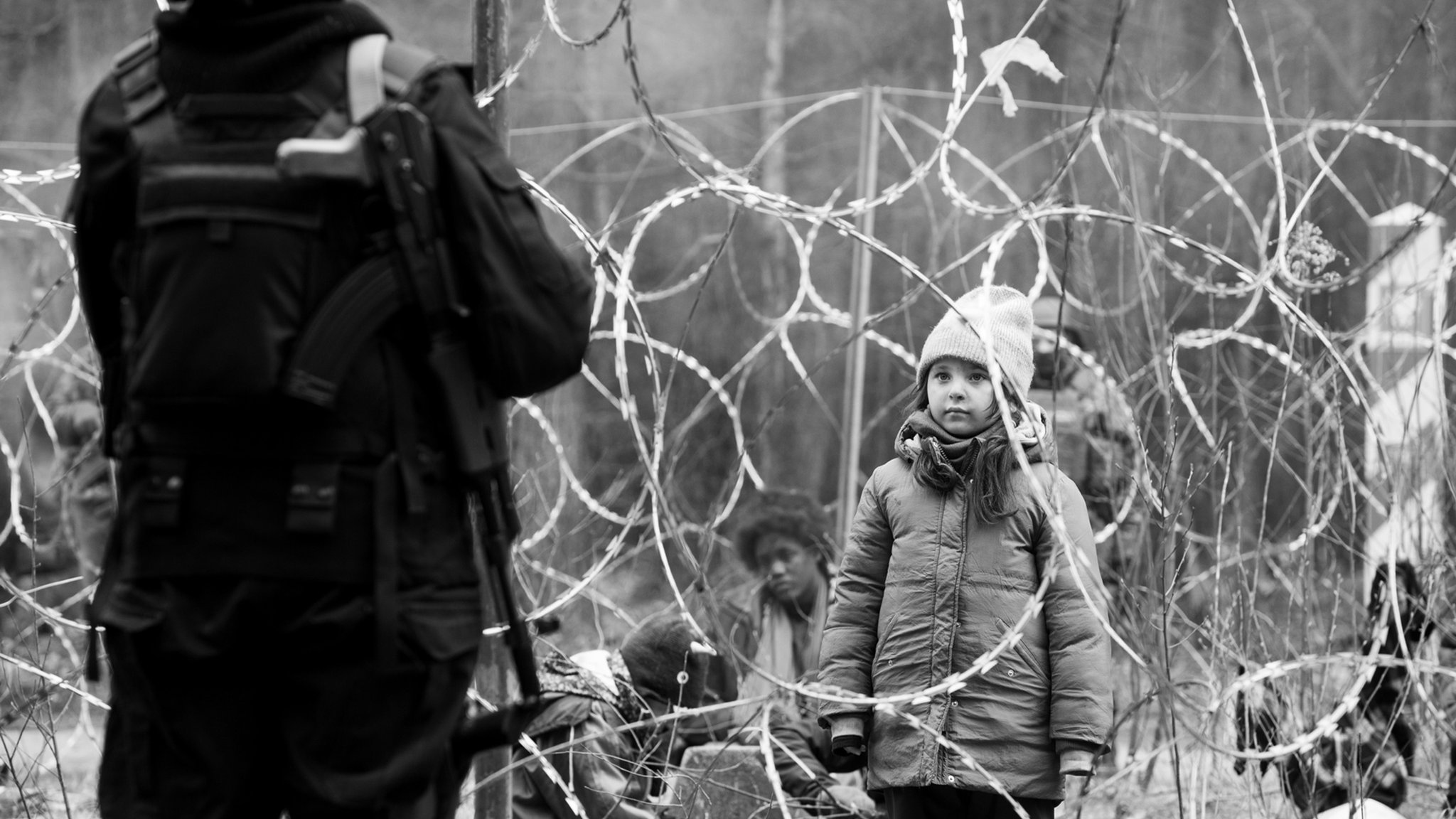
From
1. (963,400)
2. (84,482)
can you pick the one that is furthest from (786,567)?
(84,482)

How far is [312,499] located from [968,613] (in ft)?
5.60

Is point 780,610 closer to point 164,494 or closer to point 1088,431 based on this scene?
point 1088,431

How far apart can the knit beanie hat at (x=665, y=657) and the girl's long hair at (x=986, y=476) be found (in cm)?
102

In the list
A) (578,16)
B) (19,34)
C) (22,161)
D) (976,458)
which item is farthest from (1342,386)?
(19,34)

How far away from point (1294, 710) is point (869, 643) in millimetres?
1229

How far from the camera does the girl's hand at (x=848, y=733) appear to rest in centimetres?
320

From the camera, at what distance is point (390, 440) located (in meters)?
1.96

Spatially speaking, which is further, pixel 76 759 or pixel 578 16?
pixel 578 16

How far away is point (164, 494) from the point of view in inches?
74.5

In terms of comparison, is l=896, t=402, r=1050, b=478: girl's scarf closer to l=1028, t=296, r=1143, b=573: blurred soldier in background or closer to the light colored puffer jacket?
the light colored puffer jacket

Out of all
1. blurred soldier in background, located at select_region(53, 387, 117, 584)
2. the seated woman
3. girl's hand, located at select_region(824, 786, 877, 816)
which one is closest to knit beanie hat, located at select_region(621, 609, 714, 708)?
the seated woman

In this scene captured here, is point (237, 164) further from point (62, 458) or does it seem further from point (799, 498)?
point (62, 458)

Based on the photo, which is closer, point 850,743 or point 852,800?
point 850,743

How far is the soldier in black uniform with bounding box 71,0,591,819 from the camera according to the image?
1893 mm
